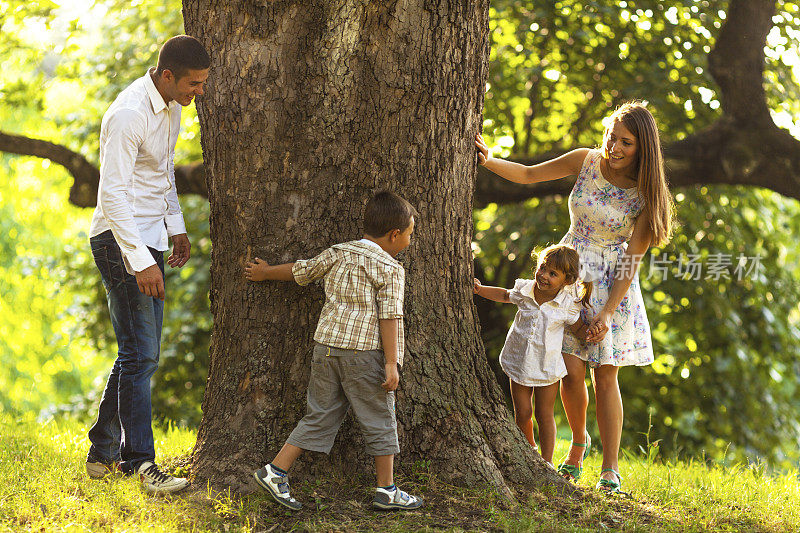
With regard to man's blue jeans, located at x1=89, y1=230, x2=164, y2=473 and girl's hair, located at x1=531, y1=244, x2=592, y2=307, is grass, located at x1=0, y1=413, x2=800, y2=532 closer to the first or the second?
man's blue jeans, located at x1=89, y1=230, x2=164, y2=473

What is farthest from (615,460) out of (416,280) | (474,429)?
(416,280)

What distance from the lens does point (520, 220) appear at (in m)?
7.52

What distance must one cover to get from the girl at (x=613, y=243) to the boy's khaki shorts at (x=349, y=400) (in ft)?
4.00

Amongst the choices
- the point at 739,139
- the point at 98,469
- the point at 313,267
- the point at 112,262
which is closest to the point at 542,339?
the point at 313,267

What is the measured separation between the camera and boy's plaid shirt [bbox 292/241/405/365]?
304 cm

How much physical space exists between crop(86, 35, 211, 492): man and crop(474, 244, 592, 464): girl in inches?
62.3

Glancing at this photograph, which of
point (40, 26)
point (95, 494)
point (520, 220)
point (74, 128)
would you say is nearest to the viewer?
point (95, 494)

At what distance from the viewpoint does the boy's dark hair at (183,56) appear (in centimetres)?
313

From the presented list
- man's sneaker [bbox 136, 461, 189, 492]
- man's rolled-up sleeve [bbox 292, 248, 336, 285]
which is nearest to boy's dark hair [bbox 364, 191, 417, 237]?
man's rolled-up sleeve [bbox 292, 248, 336, 285]

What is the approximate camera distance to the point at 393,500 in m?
3.02

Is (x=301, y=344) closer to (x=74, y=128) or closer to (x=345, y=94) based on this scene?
(x=345, y=94)

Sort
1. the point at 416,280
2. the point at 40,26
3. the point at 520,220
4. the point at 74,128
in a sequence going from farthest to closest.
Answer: the point at 74,128 < the point at 520,220 < the point at 40,26 < the point at 416,280

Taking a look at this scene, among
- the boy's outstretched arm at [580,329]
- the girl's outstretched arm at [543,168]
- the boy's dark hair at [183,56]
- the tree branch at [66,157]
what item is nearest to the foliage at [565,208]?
the tree branch at [66,157]

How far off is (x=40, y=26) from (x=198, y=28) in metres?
4.29
